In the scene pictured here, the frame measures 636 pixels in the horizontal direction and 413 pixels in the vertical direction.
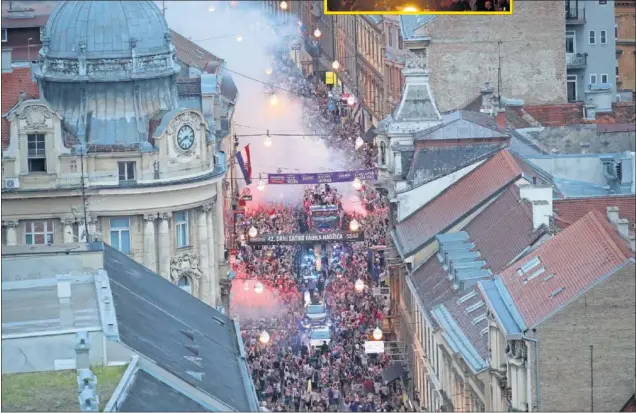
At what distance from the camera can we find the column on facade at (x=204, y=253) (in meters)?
79.8

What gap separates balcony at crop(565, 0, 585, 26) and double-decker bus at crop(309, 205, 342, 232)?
16758mm

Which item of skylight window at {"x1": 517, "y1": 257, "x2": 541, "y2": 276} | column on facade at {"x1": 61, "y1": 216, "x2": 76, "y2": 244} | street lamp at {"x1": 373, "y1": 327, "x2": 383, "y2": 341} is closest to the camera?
skylight window at {"x1": 517, "y1": 257, "x2": 541, "y2": 276}

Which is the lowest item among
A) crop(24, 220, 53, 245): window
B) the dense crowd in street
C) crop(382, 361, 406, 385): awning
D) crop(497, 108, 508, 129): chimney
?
crop(382, 361, 406, 385): awning

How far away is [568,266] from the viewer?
5891cm

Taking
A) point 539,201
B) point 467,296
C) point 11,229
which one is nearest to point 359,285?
point 11,229

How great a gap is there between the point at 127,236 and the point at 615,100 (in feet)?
126

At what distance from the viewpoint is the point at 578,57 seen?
116125mm

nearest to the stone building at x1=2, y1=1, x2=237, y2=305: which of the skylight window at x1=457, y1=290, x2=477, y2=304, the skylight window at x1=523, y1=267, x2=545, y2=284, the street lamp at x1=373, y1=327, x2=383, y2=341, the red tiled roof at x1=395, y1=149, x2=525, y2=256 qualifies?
the red tiled roof at x1=395, y1=149, x2=525, y2=256

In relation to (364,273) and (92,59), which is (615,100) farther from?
(92,59)

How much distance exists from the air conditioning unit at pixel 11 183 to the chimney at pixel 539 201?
15.1m

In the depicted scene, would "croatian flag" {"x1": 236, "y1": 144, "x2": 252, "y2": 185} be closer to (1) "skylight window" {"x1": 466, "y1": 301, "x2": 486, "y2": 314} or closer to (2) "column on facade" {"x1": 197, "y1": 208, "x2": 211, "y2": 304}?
(2) "column on facade" {"x1": 197, "y1": 208, "x2": 211, "y2": 304}

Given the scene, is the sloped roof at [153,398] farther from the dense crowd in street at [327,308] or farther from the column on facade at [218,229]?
the column on facade at [218,229]

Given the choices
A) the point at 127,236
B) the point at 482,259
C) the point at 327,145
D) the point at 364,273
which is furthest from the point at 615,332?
the point at 327,145

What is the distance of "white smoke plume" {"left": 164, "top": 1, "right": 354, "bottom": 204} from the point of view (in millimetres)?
118250
